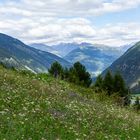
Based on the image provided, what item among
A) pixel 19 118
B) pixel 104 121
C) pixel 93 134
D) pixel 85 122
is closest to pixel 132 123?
pixel 104 121

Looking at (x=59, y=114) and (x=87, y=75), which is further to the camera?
(x=87, y=75)

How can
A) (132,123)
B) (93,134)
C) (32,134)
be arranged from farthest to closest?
(132,123) → (93,134) → (32,134)

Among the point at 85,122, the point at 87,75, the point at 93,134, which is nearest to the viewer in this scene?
the point at 93,134

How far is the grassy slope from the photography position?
11.9 meters

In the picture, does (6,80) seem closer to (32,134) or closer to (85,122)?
(85,122)

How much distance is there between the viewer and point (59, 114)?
50.0 ft

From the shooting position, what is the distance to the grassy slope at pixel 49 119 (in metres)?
11.9

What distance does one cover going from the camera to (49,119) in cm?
1371

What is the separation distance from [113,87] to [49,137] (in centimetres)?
7661

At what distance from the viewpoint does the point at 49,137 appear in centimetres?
1170

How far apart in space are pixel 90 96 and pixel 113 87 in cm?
6184

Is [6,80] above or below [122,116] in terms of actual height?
above

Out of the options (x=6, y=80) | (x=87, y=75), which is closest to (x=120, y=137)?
(x=6, y=80)

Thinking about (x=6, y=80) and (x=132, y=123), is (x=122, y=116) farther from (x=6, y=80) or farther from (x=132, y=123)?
(x=6, y=80)
